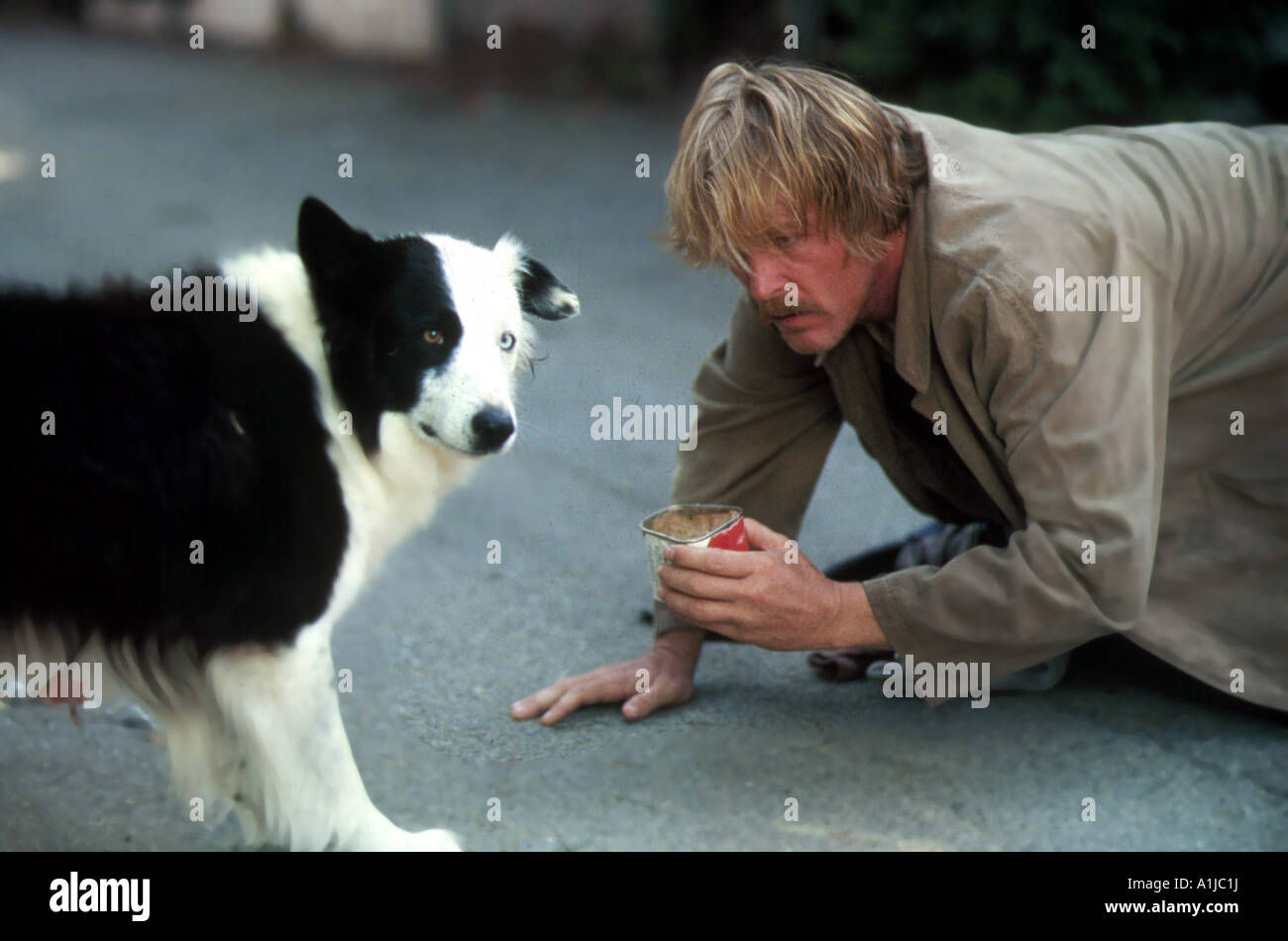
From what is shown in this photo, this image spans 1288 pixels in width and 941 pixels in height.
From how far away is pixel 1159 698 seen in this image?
10.3 feet

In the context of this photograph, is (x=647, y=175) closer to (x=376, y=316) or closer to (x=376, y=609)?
(x=376, y=609)

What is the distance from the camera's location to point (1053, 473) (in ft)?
8.32

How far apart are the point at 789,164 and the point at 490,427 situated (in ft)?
2.42

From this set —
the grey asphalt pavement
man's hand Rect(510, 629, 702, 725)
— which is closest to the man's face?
the grey asphalt pavement

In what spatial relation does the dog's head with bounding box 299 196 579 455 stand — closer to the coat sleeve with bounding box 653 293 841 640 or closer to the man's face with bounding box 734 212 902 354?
the man's face with bounding box 734 212 902 354

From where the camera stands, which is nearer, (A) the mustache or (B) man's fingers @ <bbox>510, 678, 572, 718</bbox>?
(A) the mustache

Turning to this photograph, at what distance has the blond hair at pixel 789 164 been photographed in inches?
100

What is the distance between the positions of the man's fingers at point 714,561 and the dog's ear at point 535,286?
0.66 meters

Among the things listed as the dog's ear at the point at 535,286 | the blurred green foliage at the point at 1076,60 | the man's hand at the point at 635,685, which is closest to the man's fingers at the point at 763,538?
the man's hand at the point at 635,685

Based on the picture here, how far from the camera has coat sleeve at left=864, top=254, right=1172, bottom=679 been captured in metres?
2.50

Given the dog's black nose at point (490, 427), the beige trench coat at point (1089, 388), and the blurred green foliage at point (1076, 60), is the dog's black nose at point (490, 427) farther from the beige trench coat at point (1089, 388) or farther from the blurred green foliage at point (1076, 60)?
the blurred green foliage at point (1076, 60)

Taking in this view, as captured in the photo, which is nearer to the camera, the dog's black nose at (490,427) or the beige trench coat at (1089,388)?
the beige trench coat at (1089,388)

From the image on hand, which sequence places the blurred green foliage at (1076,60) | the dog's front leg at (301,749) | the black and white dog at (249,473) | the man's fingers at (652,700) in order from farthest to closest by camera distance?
1. the blurred green foliage at (1076,60)
2. the man's fingers at (652,700)
3. the dog's front leg at (301,749)
4. the black and white dog at (249,473)

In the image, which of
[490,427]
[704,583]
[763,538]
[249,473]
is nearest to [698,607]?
[704,583]
